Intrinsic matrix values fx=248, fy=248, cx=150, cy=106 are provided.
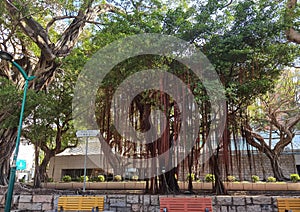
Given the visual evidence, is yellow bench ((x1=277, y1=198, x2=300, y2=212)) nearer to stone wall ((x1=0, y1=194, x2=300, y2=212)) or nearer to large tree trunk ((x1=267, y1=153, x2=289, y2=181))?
stone wall ((x1=0, y1=194, x2=300, y2=212))

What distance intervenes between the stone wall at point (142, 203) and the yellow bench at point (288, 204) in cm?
14

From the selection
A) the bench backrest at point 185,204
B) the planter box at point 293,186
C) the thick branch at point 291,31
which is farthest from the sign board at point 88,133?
the planter box at point 293,186

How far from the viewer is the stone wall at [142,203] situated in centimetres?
427

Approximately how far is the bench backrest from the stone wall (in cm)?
32

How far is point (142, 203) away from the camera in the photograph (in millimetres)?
4492

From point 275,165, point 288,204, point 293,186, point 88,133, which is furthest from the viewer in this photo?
point 275,165

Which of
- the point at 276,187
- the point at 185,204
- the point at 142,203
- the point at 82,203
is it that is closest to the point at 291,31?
the point at 185,204

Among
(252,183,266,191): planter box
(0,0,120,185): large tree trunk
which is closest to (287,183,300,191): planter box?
(252,183,266,191): planter box

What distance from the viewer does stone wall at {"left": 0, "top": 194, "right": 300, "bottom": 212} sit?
427cm

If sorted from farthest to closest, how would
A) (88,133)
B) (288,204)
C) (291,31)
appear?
1. (88,133)
2. (291,31)
3. (288,204)

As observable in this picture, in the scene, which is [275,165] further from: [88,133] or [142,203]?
[88,133]

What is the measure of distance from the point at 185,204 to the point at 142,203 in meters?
0.83

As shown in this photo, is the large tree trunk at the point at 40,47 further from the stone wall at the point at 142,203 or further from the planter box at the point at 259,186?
the planter box at the point at 259,186

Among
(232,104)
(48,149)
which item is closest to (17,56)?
(48,149)
